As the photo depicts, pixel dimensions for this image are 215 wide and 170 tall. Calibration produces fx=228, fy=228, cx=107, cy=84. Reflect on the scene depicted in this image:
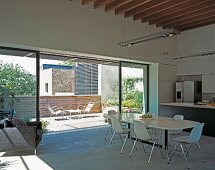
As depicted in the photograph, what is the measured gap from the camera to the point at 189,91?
793cm

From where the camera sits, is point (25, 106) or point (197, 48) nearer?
point (25, 106)

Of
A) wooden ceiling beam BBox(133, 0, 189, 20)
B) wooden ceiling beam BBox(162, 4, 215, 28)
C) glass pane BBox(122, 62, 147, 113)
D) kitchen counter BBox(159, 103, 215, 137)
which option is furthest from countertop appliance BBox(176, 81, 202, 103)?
wooden ceiling beam BBox(133, 0, 189, 20)

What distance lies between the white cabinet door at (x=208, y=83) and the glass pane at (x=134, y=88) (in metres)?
2.03

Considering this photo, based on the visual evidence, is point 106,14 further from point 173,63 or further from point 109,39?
point 173,63

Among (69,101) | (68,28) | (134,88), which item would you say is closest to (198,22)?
(134,88)

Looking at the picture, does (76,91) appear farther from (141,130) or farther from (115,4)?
(141,130)

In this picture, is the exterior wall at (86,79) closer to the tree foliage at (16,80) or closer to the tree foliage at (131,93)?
the tree foliage at (131,93)

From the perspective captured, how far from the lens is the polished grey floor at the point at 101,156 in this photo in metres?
3.98

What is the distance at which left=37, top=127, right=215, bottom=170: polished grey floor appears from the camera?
13.1ft

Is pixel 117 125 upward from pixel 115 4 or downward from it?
downward

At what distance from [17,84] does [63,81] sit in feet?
17.1

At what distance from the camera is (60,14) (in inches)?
229

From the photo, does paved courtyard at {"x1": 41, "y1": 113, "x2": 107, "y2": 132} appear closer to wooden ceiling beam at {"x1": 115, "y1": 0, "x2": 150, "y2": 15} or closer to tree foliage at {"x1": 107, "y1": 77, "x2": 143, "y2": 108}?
tree foliage at {"x1": 107, "y1": 77, "x2": 143, "y2": 108}

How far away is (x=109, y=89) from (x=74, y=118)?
1.93 metres
